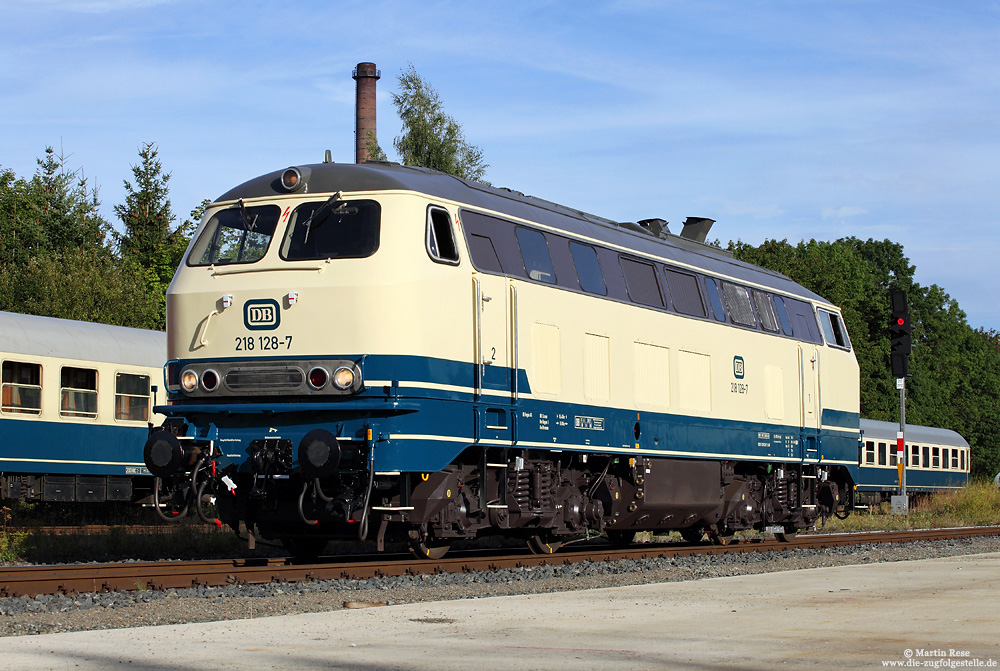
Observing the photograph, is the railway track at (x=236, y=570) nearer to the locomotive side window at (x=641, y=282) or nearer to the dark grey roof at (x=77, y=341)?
the locomotive side window at (x=641, y=282)

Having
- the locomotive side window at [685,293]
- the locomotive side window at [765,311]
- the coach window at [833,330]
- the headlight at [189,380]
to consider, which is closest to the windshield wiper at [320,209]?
the headlight at [189,380]

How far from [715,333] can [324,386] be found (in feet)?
26.0

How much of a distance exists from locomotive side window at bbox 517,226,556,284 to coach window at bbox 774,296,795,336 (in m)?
7.08

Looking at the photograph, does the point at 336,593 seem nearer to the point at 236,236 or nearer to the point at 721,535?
the point at 236,236

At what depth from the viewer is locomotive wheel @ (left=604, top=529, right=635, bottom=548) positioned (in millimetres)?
20031

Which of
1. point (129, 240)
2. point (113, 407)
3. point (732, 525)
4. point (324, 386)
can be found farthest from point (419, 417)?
point (129, 240)

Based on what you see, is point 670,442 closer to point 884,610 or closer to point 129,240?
point 884,610

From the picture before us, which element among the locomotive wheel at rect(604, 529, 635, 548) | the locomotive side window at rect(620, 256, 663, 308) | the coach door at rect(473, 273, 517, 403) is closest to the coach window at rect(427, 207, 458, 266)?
the coach door at rect(473, 273, 517, 403)

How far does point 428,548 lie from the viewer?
1491cm

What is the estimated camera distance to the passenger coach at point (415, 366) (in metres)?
12.7

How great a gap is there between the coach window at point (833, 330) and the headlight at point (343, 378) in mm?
12420

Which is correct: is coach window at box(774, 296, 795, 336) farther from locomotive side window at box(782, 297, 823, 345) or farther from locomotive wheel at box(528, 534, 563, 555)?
locomotive wheel at box(528, 534, 563, 555)

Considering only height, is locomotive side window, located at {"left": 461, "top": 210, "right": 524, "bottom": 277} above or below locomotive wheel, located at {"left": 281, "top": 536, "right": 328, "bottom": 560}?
above

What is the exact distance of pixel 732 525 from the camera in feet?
64.5
